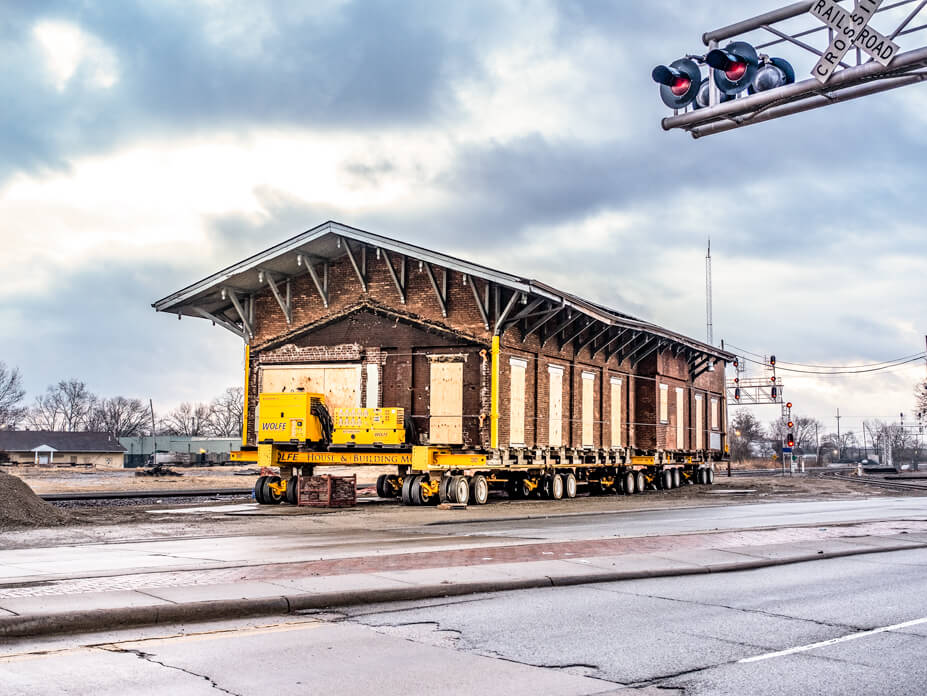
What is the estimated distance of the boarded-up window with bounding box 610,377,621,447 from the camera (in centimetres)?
4131

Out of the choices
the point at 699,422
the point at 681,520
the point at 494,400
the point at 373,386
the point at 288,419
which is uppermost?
the point at 373,386

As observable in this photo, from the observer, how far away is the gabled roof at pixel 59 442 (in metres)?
104

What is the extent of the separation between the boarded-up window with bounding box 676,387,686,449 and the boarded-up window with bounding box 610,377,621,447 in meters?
6.79

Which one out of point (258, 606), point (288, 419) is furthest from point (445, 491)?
point (258, 606)

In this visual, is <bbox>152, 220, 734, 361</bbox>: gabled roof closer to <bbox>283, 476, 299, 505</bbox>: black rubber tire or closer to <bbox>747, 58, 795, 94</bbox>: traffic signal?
<bbox>283, 476, 299, 505</bbox>: black rubber tire

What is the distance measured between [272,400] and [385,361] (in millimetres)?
4846

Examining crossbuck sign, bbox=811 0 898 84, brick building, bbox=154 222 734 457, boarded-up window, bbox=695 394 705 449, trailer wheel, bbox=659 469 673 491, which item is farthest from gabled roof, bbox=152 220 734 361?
crossbuck sign, bbox=811 0 898 84

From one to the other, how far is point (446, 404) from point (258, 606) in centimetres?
2297

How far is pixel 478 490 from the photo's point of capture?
98.7 ft

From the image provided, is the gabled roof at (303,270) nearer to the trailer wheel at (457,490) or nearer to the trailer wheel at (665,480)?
the trailer wheel at (457,490)

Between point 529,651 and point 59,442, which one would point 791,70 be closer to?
point 529,651

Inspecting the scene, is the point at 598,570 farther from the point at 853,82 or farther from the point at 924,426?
the point at 924,426

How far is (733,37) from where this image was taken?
13.2 m

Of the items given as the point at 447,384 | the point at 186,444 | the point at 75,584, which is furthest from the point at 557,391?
the point at 186,444
